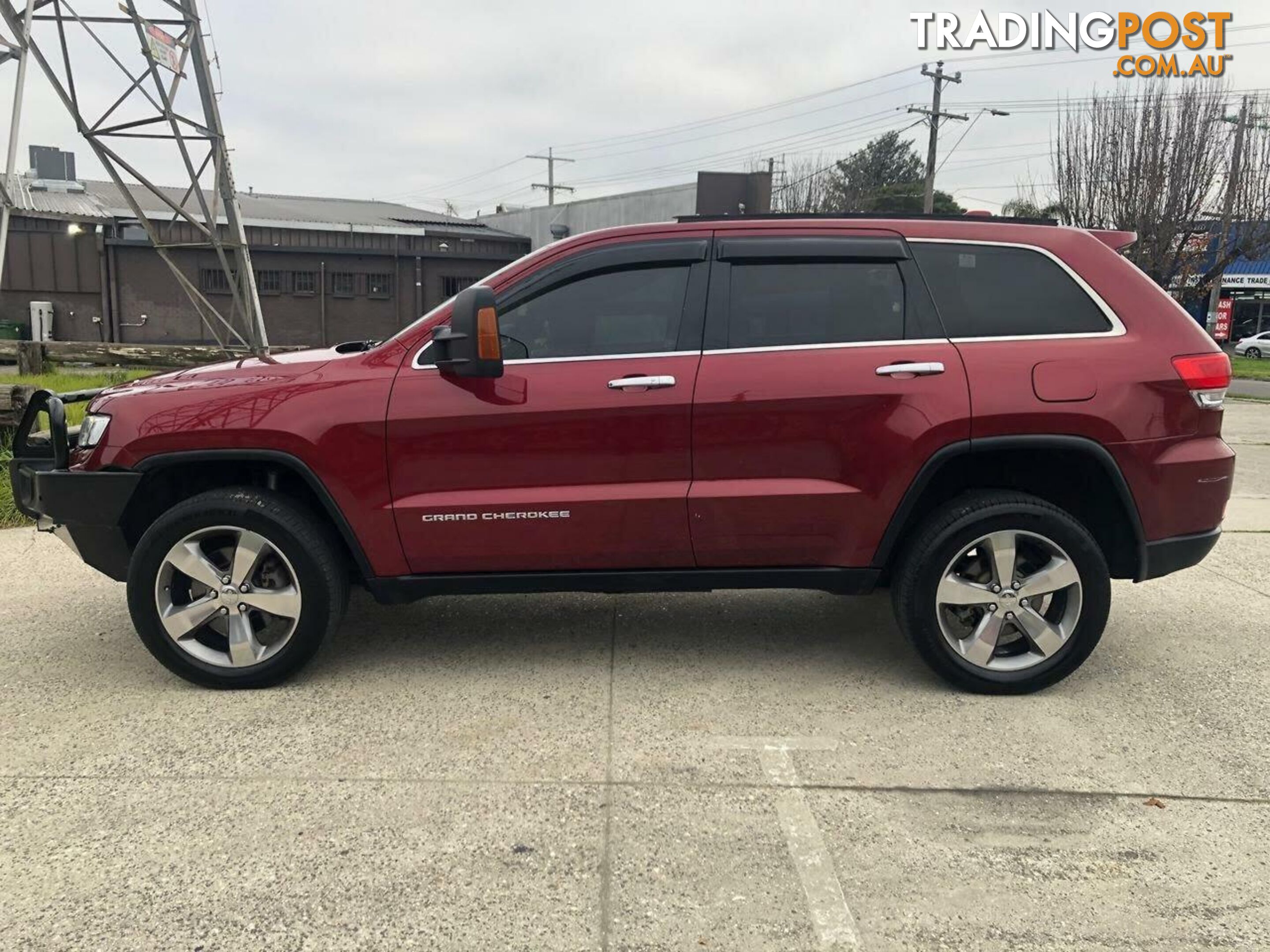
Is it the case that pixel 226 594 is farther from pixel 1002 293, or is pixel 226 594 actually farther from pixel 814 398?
pixel 1002 293

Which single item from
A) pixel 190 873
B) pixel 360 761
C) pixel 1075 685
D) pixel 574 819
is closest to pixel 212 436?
pixel 360 761

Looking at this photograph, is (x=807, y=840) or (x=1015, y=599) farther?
(x=1015, y=599)

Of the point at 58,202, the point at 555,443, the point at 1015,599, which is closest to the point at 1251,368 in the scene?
the point at 1015,599

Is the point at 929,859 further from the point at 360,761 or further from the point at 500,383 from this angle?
the point at 500,383

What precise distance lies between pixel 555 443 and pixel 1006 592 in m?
1.87

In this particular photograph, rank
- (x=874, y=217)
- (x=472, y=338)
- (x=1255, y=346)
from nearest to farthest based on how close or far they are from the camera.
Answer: (x=472, y=338), (x=874, y=217), (x=1255, y=346)

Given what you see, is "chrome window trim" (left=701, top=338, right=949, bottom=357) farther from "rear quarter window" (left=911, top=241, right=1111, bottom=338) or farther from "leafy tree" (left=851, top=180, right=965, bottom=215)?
"leafy tree" (left=851, top=180, right=965, bottom=215)

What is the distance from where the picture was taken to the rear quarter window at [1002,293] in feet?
12.1

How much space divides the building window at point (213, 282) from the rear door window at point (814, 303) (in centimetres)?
3037

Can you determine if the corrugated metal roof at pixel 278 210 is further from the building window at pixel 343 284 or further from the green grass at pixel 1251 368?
the green grass at pixel 1251 368

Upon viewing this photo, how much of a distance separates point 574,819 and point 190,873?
1.07 m

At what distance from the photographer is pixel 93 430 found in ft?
12.3

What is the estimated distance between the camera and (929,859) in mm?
2660

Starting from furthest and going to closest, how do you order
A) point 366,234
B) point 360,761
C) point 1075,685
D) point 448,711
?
point 366,234, point 1075,685, point 448,711, point 360,761
